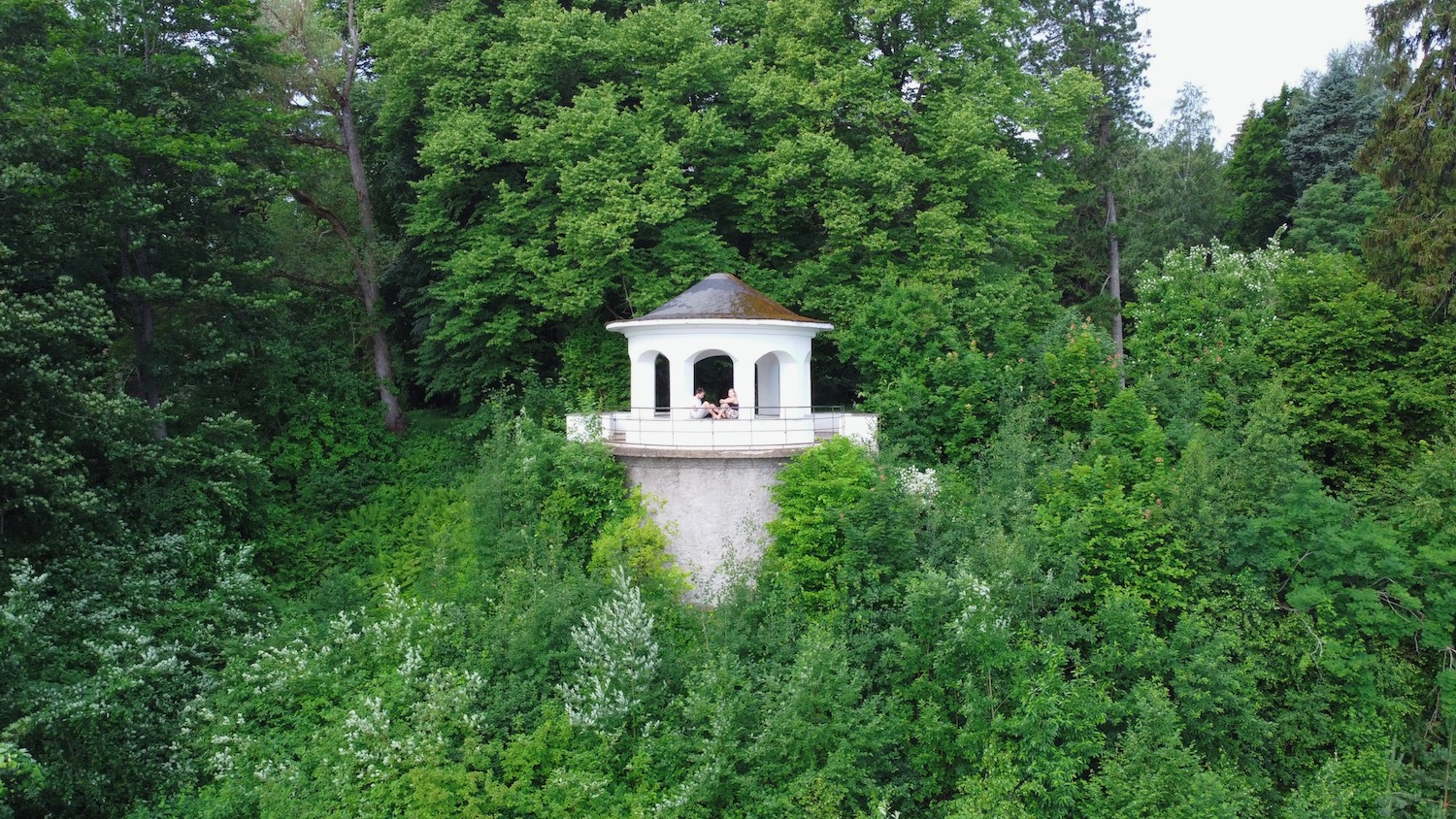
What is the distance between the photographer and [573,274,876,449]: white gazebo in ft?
47.3

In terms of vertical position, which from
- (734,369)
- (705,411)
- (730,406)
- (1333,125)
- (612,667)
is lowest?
(612,667)

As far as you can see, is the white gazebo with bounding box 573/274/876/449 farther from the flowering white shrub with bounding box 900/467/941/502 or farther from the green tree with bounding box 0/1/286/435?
the green tree with bounding box 0/1/286/435

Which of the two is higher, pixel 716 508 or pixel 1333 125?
pixel 1333 125

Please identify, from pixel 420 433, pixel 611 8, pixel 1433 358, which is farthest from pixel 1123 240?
pixel 420 433

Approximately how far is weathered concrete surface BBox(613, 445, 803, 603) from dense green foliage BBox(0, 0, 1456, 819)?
19.0 inches

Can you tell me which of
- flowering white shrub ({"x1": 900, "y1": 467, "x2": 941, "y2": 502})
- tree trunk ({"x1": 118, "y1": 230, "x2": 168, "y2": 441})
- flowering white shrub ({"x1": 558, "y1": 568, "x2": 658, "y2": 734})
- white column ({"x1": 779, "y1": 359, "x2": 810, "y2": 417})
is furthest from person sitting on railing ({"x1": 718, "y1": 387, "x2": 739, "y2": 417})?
tree trunk ({"x1": 118, "y1": 230, "x2": 168, "y2": 441})

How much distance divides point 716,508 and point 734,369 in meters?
2.82

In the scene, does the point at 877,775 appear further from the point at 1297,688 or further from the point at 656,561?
the point at 1297,688

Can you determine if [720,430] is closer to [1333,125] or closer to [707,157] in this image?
[707,157]

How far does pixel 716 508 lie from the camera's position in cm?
1428

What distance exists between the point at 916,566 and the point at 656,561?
3.98 m

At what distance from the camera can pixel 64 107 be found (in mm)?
14039

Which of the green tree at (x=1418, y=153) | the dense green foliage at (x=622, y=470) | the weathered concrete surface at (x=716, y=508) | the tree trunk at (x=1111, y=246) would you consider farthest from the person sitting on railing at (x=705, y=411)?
the tree trunk at (x=1111, y=246)

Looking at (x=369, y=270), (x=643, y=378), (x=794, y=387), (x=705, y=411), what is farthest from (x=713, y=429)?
(x=369, y=270)
